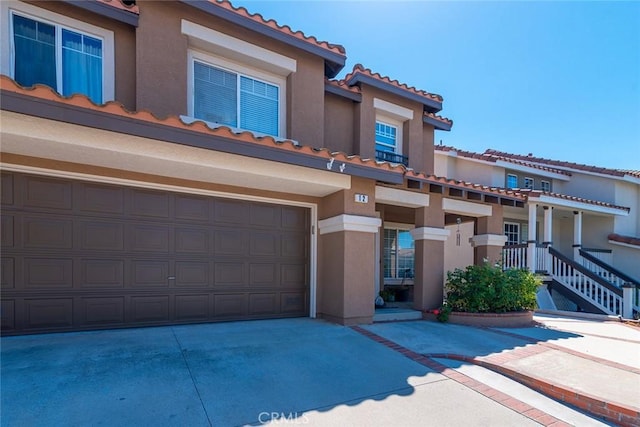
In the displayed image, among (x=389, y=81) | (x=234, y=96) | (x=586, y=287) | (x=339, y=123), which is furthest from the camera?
(x=586, y=287)

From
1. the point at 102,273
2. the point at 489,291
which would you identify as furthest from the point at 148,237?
the point at 489,291

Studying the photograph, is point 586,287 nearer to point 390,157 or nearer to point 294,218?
point 390,157

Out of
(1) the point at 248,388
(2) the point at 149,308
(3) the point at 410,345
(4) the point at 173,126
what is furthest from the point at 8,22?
(3) the point at 410,345

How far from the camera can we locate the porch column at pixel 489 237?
10.1m

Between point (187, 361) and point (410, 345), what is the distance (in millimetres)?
3798

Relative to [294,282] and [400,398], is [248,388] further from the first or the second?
[294,282]

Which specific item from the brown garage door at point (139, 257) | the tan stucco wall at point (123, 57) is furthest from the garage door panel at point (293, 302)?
the tan stucco wall at point (123, 57)

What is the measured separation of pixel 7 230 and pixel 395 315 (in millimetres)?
7832

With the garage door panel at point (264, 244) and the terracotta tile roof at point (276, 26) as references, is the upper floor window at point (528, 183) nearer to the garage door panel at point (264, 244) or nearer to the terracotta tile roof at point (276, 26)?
the terracotta tile roof at point (276, 26)

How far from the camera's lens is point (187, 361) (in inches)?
182

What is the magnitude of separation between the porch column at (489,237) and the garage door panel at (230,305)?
7204mm

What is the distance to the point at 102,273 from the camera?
19.6 feet

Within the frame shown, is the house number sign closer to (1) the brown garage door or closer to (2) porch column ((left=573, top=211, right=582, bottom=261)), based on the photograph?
(1) the brown garage door

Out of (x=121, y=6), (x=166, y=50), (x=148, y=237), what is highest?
(x=121, y=6)
